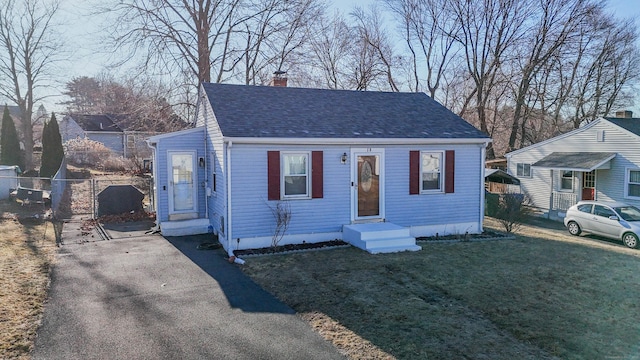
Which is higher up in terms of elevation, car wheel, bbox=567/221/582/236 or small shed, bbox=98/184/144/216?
small shed, bbox=98/184/144/216

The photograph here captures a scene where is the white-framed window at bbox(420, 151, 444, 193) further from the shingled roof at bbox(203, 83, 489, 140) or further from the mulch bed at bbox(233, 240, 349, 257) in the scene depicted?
the mulch bed at bbox(233, 240, 349, 257)

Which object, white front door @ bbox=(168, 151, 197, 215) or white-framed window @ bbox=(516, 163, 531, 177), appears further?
white-framed window @ bbox=(516, 163, 531, 177)

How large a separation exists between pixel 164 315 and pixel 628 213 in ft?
51.5

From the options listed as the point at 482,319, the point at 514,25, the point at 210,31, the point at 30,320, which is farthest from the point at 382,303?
the point at 514,25

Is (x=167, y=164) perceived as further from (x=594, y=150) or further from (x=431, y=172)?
(x=594, y=150)

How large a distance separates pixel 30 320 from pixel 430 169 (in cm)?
995

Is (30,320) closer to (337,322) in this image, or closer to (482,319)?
(337,322)

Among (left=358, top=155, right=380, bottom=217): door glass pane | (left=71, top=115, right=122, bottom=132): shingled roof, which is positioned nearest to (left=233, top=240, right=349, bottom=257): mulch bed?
(left=358, top=155, right=380, bottom=217): door glass pane

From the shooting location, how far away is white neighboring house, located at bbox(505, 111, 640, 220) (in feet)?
61.9

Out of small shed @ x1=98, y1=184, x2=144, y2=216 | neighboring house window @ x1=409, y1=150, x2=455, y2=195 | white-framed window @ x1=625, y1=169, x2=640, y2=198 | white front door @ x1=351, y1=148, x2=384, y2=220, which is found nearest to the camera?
white front door @ x1=351, y1=148, x2=384, y2=220

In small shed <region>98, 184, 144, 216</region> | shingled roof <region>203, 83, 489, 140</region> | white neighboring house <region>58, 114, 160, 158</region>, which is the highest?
white neighboring house <region>58, 114, 160, 158</region>

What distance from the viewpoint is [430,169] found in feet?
41.5

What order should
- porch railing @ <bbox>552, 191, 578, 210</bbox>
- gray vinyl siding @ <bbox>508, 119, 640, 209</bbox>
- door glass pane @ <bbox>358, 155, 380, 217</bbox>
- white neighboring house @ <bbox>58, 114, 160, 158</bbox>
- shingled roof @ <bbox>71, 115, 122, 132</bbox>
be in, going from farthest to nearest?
1. shingled roof @ <bbox>71, 115, 122, 132</bbox>
2. white neighboring house @ <bbox>58, 114, 160, 158</bbox>
3. porch railing @ <bbox>552, 191, 578, 210</bbox>
4. gray vinyl siding @ <bbox>508, 119, 640, 209</bbox>
5. door glass pane @ <bbox>358, 155, 380, 217</bbox>

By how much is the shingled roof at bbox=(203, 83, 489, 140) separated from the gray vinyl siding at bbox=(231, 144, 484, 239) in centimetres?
40
